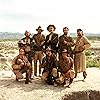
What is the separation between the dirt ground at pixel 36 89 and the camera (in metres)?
9.73

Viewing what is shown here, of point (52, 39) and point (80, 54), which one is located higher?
point (52, 39)

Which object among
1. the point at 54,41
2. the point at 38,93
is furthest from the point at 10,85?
the point at 54,41

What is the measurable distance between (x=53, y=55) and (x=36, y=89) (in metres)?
1.36

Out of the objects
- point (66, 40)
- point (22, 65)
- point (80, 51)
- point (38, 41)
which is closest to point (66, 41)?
point (66, 40)

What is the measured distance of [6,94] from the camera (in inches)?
390

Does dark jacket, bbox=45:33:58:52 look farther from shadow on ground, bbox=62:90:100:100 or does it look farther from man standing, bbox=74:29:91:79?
shadow on ground, bbox=62:90:100:100

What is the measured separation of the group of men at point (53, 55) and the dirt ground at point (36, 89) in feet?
0.91

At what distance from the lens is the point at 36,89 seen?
10320 millimetres

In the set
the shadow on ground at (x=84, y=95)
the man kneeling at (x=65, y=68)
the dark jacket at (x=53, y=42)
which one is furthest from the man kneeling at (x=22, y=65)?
the shadow on ground at (x=84, y=95)

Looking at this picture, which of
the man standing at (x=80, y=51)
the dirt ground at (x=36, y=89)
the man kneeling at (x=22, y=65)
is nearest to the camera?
the dirt ground at (x=36, y=89)

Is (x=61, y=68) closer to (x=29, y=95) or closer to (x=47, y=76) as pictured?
(x=47, y=76)

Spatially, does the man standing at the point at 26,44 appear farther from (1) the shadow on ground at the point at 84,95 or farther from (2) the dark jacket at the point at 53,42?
(1) the shadow on ground at the point at 84,95

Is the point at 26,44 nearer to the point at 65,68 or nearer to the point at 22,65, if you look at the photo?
the point at 22,65

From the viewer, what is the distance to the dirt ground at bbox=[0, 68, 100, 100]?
31.9 feet
